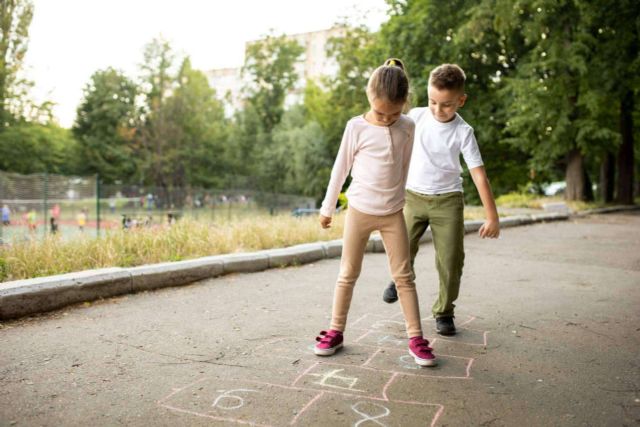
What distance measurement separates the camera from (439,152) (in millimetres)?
4238

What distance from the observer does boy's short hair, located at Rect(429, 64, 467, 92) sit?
13.2 ft

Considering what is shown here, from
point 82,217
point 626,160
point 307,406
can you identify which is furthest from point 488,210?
point 626,160

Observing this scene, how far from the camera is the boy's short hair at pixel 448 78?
13.2 feet

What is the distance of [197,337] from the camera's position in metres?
4.12

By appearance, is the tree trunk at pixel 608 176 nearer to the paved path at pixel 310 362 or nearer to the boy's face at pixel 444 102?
the paved path at pixel 310 362

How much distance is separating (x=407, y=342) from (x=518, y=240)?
290 inches

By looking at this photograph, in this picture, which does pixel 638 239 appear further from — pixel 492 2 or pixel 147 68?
pixel 147 68

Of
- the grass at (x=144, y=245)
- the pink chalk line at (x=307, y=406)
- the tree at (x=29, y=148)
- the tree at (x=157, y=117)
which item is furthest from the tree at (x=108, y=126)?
the pink chalk line at (x=307, y=406)

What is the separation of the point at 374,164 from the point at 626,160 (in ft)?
72.7

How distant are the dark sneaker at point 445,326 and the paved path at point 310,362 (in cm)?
9

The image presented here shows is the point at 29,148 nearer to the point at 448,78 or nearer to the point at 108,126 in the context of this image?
the point at 108,126

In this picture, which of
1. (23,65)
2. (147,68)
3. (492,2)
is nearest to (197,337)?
(492,2)

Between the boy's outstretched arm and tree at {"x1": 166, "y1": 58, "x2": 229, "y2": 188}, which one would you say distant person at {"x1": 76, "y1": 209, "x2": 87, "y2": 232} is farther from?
tree at {"x1": 166, "y1": 58, "x2": 229, "y2": 188}

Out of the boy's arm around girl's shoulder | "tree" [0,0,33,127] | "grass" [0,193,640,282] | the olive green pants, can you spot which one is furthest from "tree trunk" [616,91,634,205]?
"tree" [0,0,33,127]
